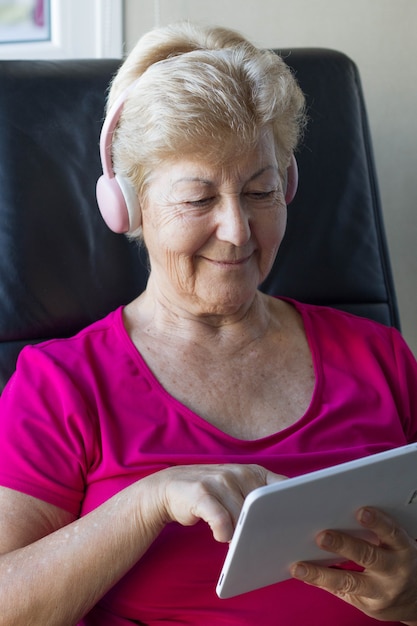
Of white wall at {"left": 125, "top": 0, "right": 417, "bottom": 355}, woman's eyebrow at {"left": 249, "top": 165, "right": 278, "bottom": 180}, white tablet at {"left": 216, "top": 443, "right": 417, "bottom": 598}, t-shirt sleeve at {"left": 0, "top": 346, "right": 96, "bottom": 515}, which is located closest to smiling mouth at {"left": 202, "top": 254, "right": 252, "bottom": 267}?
woman's eyebrow at {"left": 249, "top": 165, "right": 278, "bottom": 180}

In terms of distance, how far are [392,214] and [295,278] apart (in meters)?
0.59

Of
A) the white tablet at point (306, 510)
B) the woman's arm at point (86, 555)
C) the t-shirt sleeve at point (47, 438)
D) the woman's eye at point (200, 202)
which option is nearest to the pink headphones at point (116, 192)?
the woman's eye at point (200, 202)

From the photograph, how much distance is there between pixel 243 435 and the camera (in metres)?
1.32

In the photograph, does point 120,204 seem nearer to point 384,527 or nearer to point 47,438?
point 47,438

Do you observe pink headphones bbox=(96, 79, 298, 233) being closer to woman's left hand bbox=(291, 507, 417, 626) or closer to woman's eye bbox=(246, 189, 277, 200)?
woman's eye bbox=(246, 189, 277, 200)

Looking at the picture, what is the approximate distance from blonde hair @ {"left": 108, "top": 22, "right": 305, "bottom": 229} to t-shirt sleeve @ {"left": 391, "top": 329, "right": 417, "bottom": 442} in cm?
38

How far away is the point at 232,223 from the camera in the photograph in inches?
50.8

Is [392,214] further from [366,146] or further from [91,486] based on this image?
[91,486]

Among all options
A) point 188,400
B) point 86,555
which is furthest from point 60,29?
point 86,555

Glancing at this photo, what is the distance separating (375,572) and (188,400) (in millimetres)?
370

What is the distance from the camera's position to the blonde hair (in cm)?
127

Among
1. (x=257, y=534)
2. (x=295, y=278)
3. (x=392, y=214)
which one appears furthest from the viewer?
(x=392, y=214)

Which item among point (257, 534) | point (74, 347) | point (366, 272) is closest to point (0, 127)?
point (74, 347)

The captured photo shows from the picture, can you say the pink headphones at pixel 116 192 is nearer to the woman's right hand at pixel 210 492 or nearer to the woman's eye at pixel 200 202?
the woman's eye at pixel 200 202
